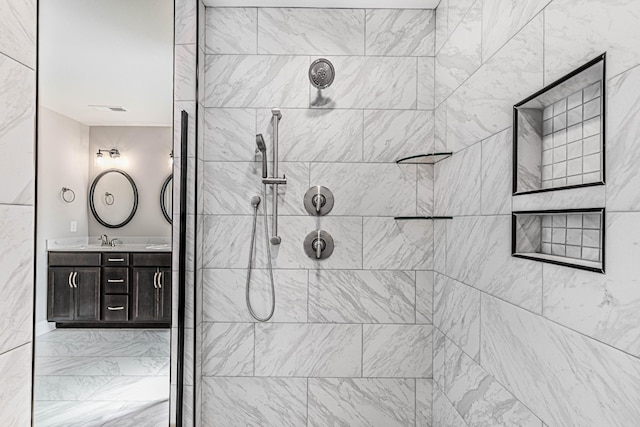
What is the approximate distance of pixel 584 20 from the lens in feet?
3.45

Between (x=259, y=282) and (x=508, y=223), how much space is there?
1.36 metres

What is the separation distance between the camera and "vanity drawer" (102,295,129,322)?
144 cm

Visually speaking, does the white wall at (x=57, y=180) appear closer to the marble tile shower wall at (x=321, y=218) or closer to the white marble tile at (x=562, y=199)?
the marble tile shower wall at (x=321, y=218)

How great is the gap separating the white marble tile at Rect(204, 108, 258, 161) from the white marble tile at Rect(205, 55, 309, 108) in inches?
2.4

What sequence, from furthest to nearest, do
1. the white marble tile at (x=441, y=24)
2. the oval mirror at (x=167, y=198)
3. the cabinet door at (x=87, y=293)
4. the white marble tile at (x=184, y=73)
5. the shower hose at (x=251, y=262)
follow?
the shower hose at (x=251, y=262)
the white marble tile at (x=441, y=24)
the white marble tile at (x=184, y=73)
the oval mirror at (x=167, y=198)
the cabinet door at (x=87, y=293)

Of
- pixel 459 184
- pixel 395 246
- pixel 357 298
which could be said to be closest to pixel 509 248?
pixel 459 184

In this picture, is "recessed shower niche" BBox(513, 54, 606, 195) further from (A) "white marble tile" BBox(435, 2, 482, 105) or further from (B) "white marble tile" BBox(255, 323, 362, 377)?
(B) "white marble tile" BBox(255, 323, 362, 377)

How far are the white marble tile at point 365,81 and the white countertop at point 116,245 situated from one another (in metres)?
1.11

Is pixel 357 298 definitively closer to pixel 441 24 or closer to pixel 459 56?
pixel 459 56

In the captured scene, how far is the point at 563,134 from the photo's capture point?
120cm

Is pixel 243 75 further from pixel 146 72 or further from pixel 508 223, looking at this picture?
pixel 508 223

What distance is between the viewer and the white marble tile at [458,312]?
173cm

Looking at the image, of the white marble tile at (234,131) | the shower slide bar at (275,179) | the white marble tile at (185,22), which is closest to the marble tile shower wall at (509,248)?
the shower slide bar at (275,179)

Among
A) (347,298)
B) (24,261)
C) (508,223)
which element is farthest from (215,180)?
(508,223)
